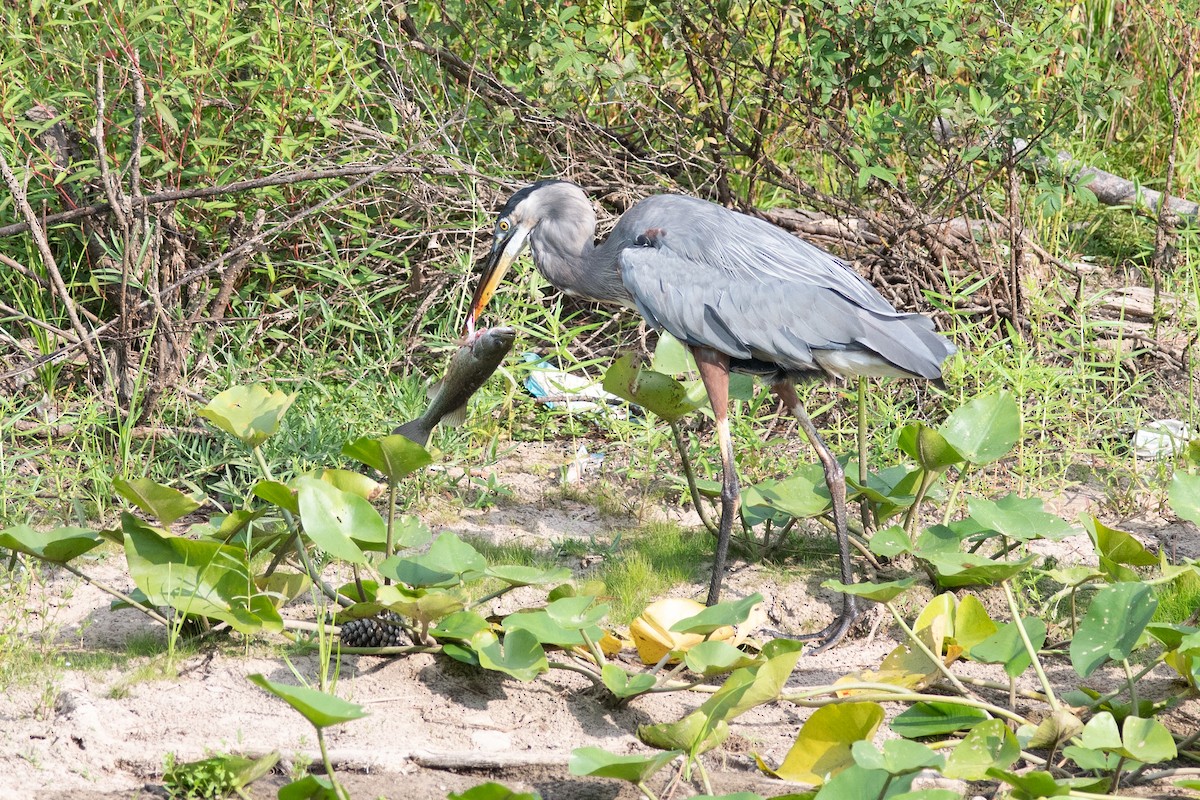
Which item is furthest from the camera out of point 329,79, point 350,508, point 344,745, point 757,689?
point 329,79

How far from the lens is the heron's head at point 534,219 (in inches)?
185

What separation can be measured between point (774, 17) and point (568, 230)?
1675 mm

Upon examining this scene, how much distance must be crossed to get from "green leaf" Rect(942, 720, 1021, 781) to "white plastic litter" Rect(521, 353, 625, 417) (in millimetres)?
2684

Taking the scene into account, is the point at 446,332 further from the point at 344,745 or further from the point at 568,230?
the point at 344,745

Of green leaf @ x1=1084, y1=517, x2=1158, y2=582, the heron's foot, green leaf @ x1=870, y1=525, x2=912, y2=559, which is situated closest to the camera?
green leaf @ x1=1084, y1=517, x2=1158, y2=582

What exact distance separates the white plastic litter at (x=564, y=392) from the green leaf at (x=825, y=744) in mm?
2556

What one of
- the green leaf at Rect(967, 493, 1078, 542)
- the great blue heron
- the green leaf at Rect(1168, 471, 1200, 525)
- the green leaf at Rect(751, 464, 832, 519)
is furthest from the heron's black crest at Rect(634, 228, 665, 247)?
the green leaf at Rect(1168, 471, 1200, 525)

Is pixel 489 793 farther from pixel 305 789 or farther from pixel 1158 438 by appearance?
pixel 1158 438

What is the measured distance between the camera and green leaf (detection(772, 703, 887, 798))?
8.81 ft

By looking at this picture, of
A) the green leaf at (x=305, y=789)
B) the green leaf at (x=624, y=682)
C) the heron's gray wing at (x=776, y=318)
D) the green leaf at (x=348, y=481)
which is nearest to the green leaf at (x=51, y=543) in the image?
the green leaf at (x=348, y=481)

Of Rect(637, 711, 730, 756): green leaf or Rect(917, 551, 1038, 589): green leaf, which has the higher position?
Rect(917, 551, 1038, 589): green leaf

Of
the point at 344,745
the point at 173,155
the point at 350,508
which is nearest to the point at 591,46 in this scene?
the point at 173,155

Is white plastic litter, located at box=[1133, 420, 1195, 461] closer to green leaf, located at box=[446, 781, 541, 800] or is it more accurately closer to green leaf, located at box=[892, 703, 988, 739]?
green leaf, located at box=[892, 703, 988, 739]

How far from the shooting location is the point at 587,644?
3.12m
